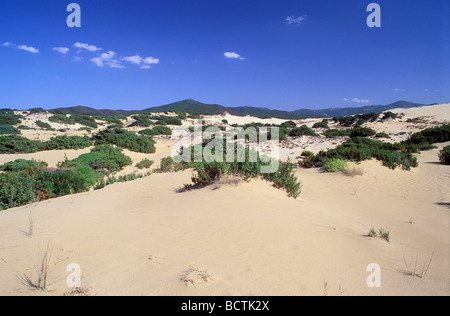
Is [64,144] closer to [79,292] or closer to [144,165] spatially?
[144,165]

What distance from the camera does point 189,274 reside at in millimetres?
2436

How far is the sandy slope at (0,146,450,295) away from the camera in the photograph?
7.82ft

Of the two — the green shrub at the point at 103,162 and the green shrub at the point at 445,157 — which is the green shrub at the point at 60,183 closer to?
the green shrub at the point at 103,162

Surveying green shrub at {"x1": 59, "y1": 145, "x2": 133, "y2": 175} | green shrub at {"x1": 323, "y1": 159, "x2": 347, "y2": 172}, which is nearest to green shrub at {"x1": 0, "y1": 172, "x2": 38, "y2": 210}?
green shrub at {"x1": 59, "y1": 145, "x2": 133, "y2": 175}

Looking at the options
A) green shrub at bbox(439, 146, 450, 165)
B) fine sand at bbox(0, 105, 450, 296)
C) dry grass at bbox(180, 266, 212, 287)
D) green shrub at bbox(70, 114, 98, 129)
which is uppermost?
green shrub at bbox(70, 114, 98, 129)

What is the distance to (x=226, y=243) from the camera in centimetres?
328

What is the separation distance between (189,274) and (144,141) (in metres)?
15.2

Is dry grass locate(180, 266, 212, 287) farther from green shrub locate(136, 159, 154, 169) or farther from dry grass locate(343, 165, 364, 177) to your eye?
green shrub locate(136, 159, 154, 169)

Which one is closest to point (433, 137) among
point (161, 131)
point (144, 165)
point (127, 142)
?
point (144, 165)

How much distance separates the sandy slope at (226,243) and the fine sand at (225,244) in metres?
0.02

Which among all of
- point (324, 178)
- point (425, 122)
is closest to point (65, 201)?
point (324, 178)

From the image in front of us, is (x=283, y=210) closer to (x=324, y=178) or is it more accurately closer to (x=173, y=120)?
(x=324, y=178)

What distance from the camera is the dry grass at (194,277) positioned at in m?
2.32

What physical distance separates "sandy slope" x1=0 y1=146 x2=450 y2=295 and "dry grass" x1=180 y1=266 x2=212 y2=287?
0.20 feet
